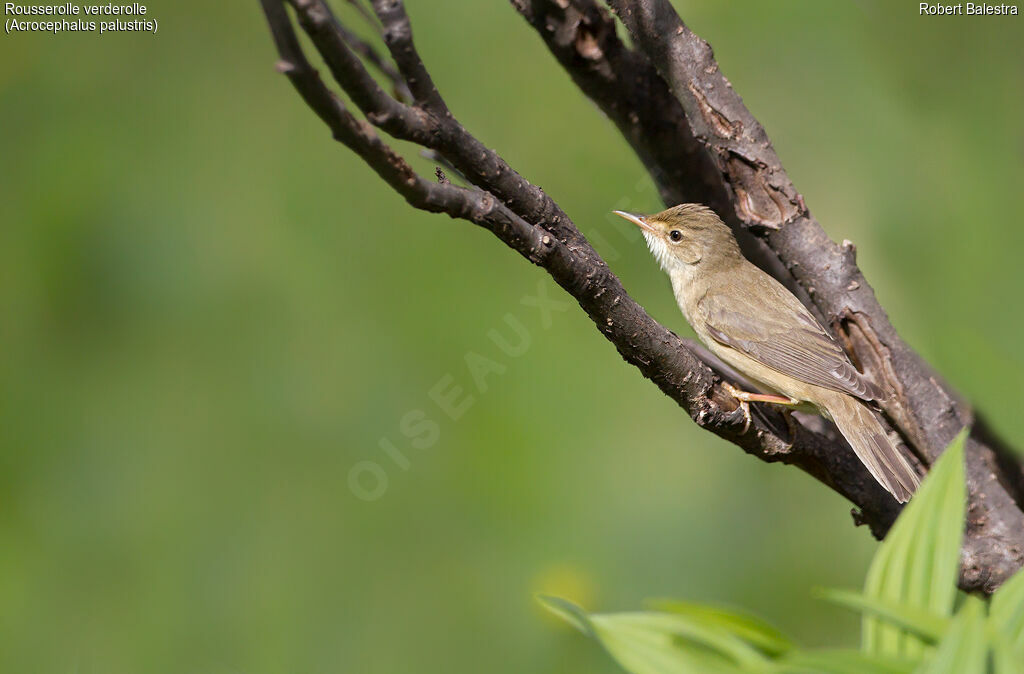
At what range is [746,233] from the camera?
2.63 meters

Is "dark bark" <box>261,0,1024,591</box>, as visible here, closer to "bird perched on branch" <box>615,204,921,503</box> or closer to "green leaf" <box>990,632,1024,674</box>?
"bird perched on branch" <box>615,204,921,503</box>

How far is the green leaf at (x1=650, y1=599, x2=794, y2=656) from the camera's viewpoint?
1.29 metres

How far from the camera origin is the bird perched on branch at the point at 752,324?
274 cm

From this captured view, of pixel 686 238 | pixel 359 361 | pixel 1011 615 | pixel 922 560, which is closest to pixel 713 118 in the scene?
pixel 686 238

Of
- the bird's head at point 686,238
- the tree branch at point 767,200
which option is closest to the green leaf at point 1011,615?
the tree branch at point 767,200

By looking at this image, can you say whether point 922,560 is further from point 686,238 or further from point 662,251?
point 662,251

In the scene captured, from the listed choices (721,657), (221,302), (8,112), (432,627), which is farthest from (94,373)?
(721,657)

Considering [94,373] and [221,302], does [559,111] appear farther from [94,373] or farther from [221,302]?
[94,373]

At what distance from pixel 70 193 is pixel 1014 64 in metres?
4.21

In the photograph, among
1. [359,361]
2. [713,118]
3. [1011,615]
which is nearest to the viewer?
[1011,615]

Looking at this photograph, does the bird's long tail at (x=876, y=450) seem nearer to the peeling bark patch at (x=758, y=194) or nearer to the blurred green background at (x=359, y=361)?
the peeling bark patch at (x=758, y=194)

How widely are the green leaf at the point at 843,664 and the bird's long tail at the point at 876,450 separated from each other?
44.4 inches

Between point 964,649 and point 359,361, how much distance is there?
336 centimetres

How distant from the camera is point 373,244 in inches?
169
